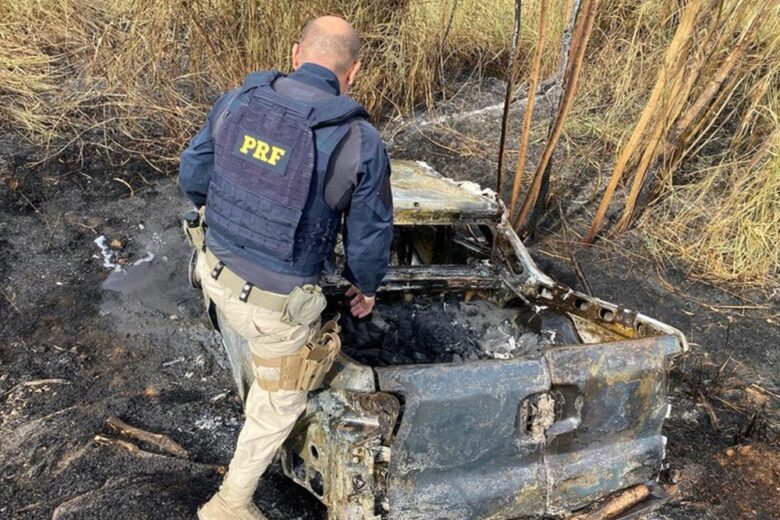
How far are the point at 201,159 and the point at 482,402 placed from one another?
143 cm

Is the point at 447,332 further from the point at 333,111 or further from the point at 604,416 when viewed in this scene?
the point at 333,111

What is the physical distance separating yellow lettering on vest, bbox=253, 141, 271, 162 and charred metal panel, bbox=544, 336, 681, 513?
4.36ft

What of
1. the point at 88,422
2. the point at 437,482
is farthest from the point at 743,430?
the point at 88,422

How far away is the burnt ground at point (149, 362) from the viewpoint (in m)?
3.05

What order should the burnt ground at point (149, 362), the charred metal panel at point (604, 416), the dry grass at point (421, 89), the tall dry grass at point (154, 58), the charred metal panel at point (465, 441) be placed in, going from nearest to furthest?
the charred metal panel at point (465, 441), the charred metal panel at point (604, 416), the burnt ground at point (149, 362), the dry grass at point (421, 89), the tall dry grass at point (154, 58)

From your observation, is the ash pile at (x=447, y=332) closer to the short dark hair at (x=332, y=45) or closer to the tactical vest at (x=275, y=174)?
the tactical vest at (x=275, y=174)

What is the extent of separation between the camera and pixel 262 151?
230 centimetres

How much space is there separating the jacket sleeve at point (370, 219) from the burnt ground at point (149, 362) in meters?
1.16

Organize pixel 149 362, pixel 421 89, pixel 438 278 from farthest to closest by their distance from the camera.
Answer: pixel 421 89 < pixel 149 362 < pixel 438 278

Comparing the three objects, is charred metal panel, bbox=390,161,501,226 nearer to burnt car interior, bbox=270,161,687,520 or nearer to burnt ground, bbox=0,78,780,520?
burnt car interior, bbox=270,161,687,520

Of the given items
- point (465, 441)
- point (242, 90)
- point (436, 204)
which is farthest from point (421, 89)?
point (465, 441)

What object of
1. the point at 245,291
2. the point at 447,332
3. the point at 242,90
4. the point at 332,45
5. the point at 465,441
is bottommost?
the point at 447,332

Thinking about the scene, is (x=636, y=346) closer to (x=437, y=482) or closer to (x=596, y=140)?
(x=437, y=482)

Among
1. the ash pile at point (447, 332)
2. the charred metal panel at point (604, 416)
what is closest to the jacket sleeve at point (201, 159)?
the ash pile at point (447, 332)
